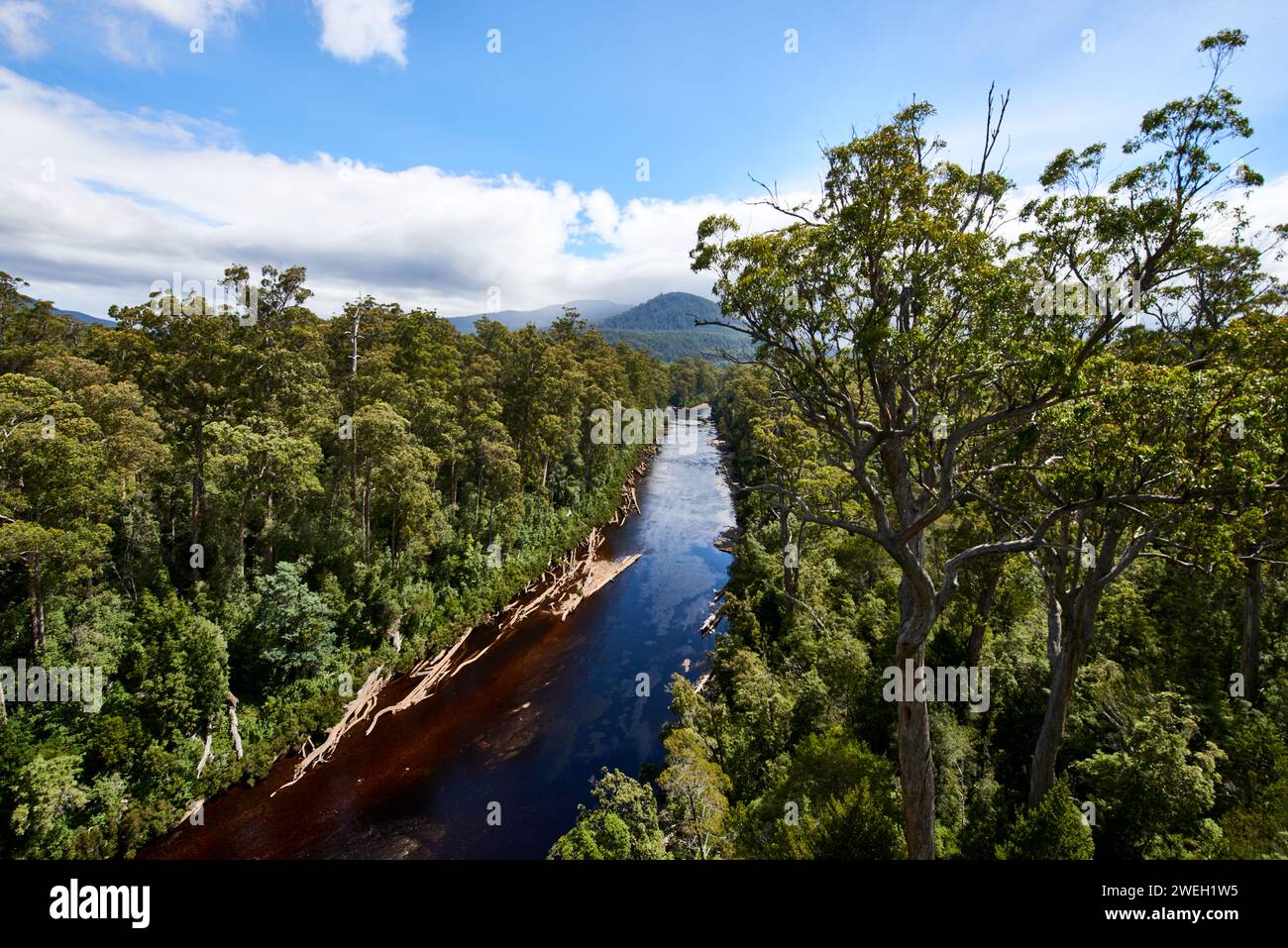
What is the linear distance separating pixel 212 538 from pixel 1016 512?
2131 centimetres

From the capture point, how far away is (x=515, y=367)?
3088 cm

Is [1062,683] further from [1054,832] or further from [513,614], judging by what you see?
[513,614]

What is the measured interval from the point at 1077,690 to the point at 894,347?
10.6 m

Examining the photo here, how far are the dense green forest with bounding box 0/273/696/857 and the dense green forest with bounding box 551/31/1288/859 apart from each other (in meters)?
10.0

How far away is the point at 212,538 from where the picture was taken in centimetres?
1705

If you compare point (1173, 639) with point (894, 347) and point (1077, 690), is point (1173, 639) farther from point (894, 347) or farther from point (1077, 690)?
point (894, 347)

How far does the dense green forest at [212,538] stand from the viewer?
11336 mm

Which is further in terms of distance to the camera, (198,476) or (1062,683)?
(198,476)

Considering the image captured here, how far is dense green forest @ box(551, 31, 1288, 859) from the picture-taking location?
7.09 metres

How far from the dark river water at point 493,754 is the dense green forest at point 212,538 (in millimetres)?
1300

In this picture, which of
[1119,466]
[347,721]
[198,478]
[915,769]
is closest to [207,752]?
[347,721]

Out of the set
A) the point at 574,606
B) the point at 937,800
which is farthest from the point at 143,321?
the point at 937,800

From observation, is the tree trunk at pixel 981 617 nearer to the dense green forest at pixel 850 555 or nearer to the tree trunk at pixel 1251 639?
the dense green forest at pixel 850 555
